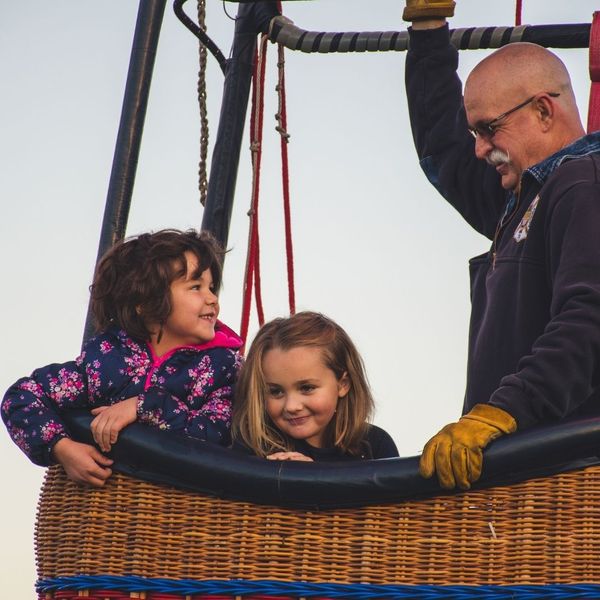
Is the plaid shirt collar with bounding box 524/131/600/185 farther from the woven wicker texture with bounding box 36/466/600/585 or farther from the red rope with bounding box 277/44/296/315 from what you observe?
the red rope with bounding box 277/44/296/315

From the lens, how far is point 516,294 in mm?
2854

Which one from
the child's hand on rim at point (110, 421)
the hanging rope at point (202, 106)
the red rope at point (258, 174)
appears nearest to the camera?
the child's hand on rim at point (110, 421)

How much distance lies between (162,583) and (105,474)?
0.23 m

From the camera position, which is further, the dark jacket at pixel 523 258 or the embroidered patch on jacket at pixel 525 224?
the embroidered patch on jacket at pixel 525 224

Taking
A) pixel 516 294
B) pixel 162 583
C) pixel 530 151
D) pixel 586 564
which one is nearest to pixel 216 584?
pixel 162 583

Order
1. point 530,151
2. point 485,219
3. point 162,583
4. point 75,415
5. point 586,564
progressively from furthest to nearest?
point 485,219 < point 530,151 < point 75,415 < point 162,583 < point 586,564

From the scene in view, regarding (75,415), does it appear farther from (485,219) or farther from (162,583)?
(485,219)

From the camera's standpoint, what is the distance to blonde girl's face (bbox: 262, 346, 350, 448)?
2.91 meters

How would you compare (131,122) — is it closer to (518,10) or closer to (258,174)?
(258,174)

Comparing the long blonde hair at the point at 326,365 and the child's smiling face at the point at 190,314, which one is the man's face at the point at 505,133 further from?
the child's smiling face at the point at 190,314

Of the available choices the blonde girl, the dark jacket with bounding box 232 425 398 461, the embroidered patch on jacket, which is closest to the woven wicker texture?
the blonde girl

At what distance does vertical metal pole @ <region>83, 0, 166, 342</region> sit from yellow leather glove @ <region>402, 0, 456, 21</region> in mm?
808

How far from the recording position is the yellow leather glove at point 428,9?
3398 millimetres

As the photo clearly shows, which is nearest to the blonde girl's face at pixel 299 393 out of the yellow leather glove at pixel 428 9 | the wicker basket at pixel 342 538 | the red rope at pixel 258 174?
the wicker basket at pixel 342 538
